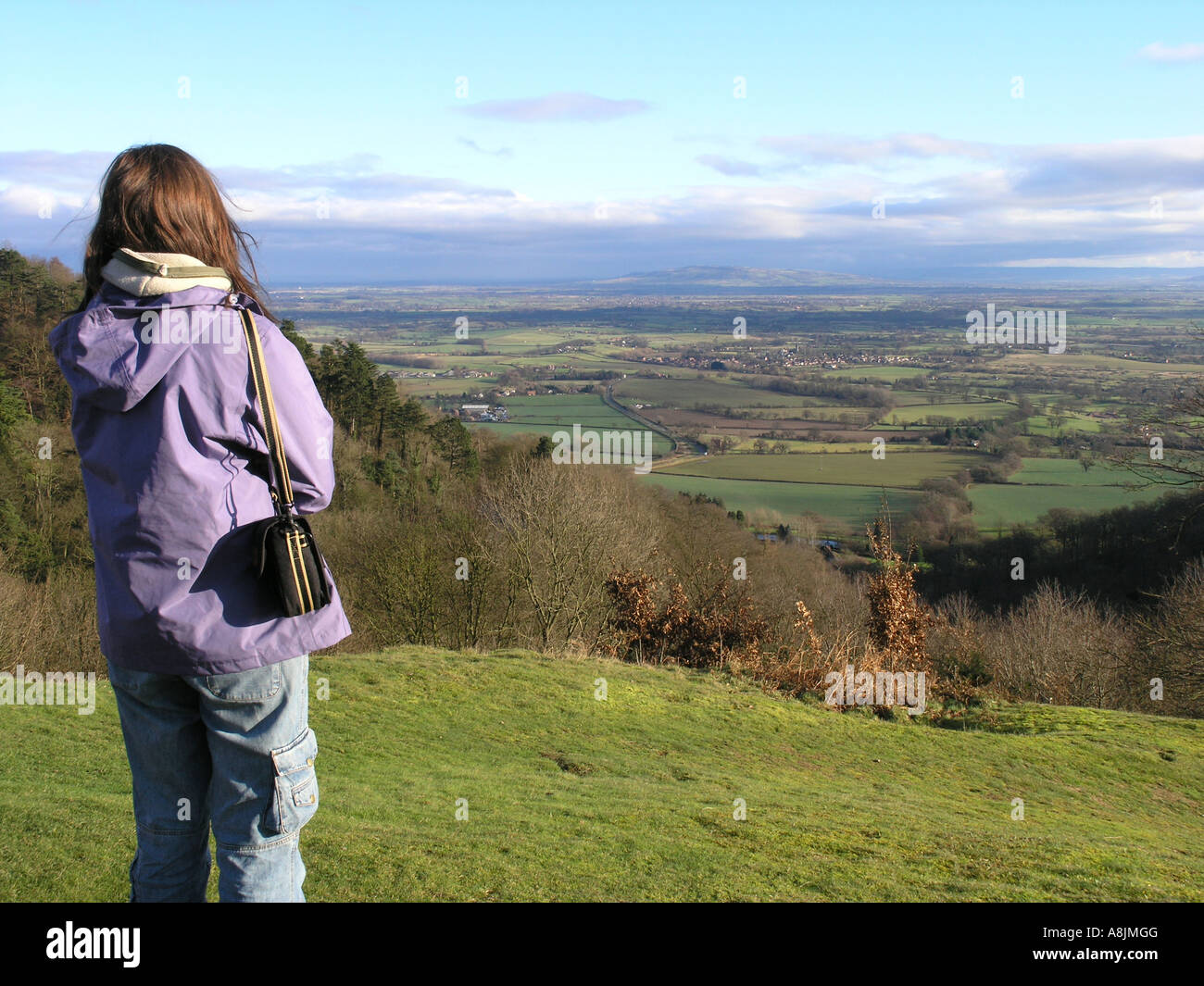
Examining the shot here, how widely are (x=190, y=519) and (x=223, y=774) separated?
0.77 meters

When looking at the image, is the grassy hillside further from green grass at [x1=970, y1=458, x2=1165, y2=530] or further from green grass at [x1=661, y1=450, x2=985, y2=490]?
green grass at [x1=661, y1=450, x2=985, y2=490]

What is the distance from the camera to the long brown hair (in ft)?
7.93

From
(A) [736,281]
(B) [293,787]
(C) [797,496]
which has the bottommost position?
(C) [797,496]

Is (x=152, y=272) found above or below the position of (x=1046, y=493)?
above

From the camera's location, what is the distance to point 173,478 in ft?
7.32

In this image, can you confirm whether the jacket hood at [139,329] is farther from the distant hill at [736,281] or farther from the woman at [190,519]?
the distant hill at [736,281]

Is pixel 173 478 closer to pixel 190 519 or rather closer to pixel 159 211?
pixel 190 519

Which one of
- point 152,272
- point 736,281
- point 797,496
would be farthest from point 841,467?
point 736,281

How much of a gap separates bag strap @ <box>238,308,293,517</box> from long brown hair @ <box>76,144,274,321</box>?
0.23 metres

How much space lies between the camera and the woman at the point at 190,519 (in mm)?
2244

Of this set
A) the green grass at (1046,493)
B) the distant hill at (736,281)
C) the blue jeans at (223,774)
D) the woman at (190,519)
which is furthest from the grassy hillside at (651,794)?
the distant hill at (736,281)

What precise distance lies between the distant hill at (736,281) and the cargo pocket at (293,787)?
17552 cm
